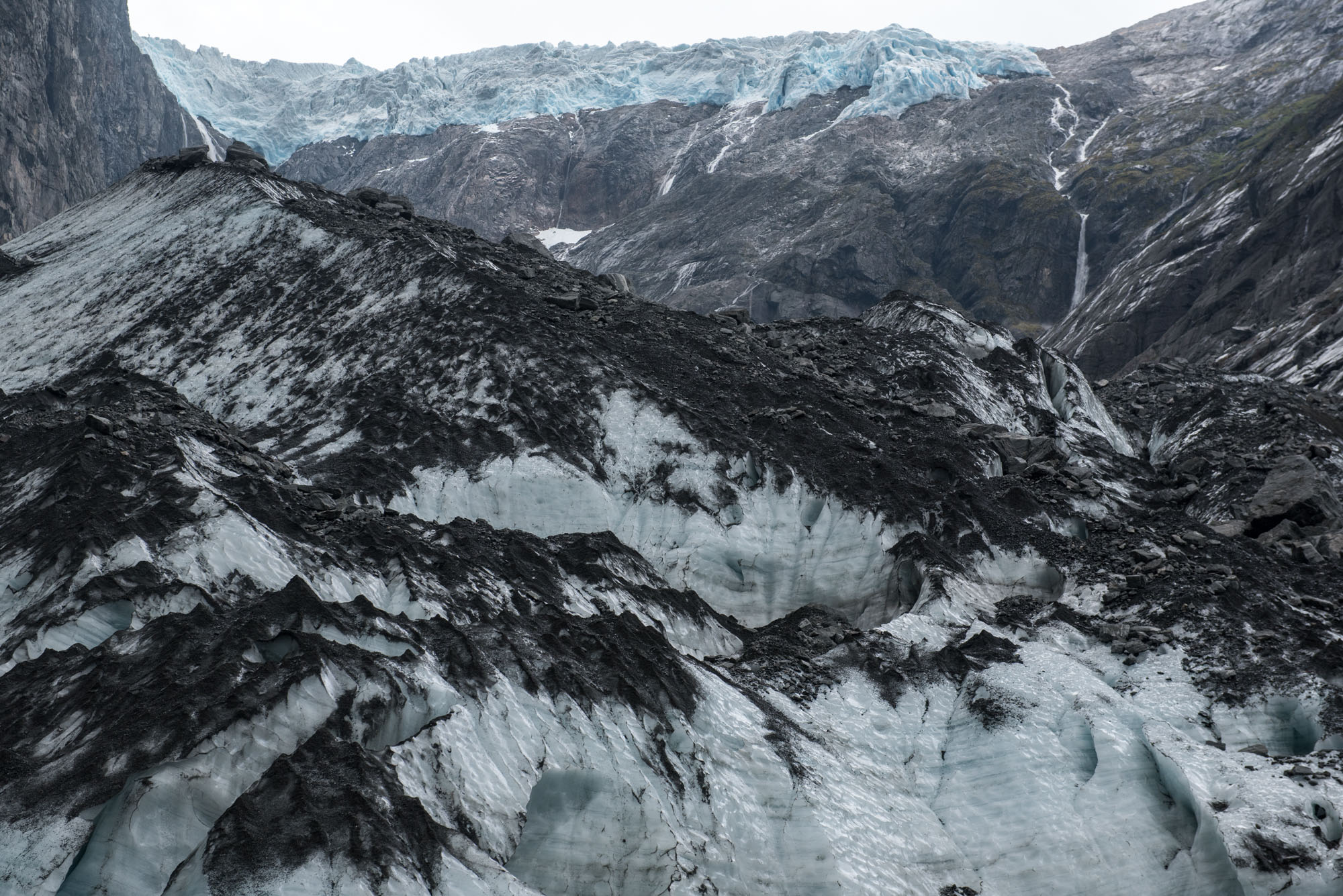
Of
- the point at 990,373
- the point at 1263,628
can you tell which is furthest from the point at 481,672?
the point at 990,373

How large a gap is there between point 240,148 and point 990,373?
42636 millimetres

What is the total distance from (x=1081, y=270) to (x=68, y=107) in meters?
128

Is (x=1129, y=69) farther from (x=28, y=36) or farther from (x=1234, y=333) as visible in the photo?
(x=28, y=36)

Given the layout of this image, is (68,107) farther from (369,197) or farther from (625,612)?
(625,612)

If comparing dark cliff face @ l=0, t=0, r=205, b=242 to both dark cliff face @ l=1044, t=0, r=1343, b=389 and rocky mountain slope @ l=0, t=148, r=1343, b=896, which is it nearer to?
rocky mountain slope @ l=0, t=148, r=1343, b=896

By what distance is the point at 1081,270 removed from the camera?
139750 millimetres

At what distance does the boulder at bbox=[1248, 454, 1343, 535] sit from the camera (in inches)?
1304

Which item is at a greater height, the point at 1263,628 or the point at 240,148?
the point at 240,148

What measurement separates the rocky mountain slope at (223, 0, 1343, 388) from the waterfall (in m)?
0.36

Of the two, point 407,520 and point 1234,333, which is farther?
point 1234,333

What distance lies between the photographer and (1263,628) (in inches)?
974

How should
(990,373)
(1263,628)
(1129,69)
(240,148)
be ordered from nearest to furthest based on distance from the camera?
(1263,628) → (990,373) → (240,148) → (1129,69)

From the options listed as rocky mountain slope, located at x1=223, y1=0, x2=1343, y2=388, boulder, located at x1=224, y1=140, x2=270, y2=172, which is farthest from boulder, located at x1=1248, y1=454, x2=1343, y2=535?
rocky mountain slope, located at x1=223, y1=0, x2=1343, y2=388

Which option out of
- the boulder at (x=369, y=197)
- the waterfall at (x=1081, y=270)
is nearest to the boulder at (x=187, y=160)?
the boulder at (x=369, y=197)
